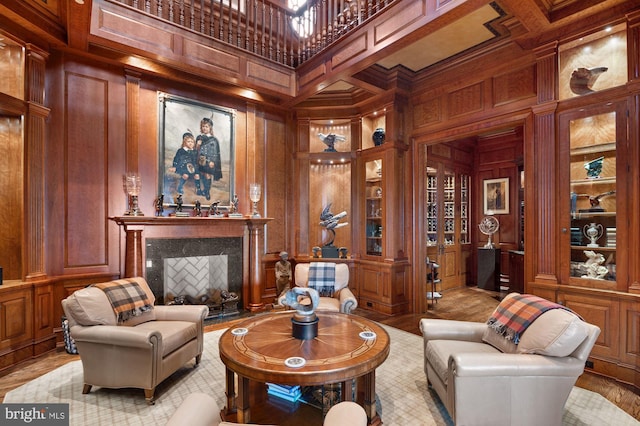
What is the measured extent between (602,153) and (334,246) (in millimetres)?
3732

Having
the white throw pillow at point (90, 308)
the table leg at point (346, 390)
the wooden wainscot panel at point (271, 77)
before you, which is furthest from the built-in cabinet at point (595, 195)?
the white throw pillow at point (90, 308)

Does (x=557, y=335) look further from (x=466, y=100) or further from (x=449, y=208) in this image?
(x=449, y=208)

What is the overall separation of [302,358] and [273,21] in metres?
5.04

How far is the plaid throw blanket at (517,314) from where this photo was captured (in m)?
2.17

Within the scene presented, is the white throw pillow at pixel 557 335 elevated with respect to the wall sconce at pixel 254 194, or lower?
lower

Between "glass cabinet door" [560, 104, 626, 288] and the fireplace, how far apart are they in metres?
4.36

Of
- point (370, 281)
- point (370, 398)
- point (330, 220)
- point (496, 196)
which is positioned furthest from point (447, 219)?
point (370, 398)

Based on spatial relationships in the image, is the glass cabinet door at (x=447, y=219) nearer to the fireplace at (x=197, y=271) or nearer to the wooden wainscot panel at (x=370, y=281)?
the wooden wainscot panel at (x=370, y=281)

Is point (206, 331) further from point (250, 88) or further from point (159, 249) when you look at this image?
point (250, 88)

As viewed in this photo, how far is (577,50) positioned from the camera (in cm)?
324

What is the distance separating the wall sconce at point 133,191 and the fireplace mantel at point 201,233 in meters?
0.13

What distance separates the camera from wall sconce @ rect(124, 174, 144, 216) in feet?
12.7

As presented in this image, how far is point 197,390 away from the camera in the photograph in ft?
8.54

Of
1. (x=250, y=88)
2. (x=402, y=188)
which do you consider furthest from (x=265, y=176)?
(x=402, y=188)
